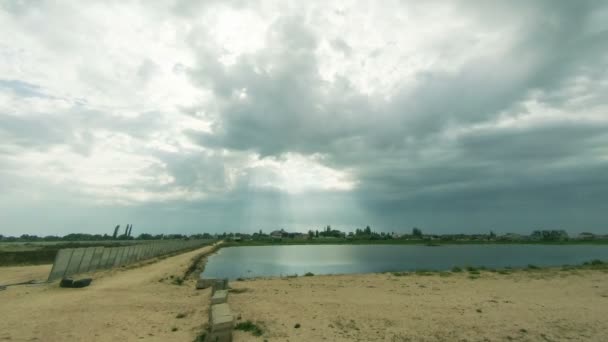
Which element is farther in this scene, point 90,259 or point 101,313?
point 90,259

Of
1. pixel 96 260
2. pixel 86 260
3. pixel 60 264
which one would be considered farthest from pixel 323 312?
pixel 96 260

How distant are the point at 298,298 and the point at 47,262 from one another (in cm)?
4746

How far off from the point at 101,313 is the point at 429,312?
51.4 feet

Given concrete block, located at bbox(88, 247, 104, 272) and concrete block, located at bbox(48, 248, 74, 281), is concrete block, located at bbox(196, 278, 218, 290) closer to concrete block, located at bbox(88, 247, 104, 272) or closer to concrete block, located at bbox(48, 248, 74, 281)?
concrete block, located at bbox(48, 248, 74, 281)

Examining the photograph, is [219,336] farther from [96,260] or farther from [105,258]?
[105,258]

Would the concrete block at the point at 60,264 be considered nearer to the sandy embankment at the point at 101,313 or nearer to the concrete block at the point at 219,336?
the sandy embankment at the point at 101,313

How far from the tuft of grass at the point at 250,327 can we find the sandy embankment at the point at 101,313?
1.64m

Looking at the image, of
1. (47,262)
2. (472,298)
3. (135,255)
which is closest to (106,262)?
(135,255)

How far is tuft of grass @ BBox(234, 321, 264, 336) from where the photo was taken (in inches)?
419

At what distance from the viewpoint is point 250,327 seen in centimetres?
1109

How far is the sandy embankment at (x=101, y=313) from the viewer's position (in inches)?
416

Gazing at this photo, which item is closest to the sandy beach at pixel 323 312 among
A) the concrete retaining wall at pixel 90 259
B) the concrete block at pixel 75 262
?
the concrete retaining wall at pixel 90 259

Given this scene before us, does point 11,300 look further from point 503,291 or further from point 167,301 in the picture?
point 503,291

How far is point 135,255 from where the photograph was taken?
131ft
